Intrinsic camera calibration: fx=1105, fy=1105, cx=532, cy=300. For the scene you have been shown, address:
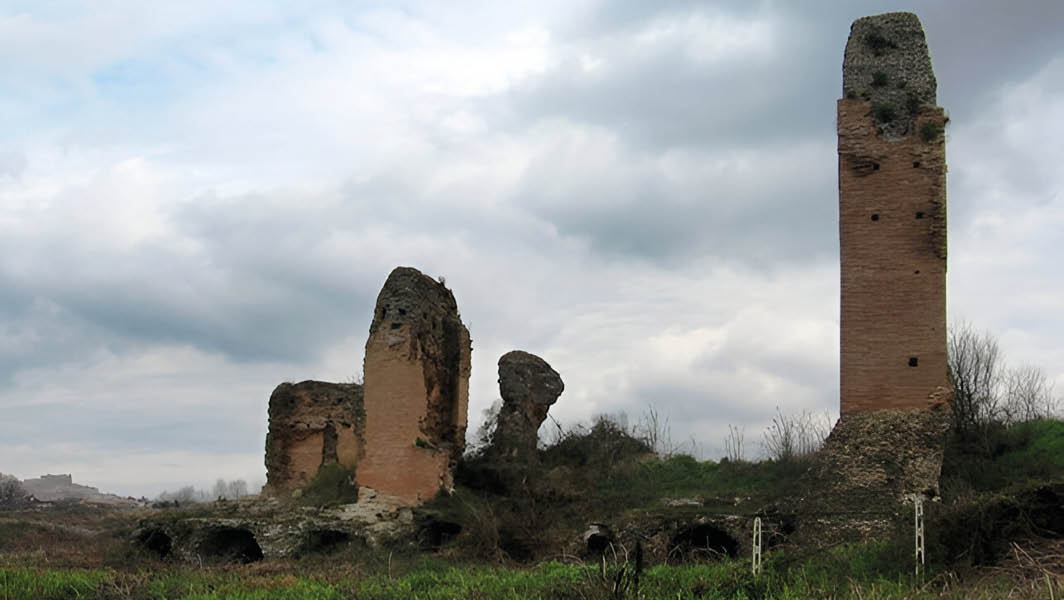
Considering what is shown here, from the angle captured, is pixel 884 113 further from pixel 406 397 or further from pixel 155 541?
pixel 155 541

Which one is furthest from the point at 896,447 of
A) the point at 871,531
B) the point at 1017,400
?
the point at 1017,400

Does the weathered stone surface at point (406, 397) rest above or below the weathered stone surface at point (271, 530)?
above

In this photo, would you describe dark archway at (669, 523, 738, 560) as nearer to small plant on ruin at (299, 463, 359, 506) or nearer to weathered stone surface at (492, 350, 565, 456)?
weathered stone surface at (492, 350, 565, 456)

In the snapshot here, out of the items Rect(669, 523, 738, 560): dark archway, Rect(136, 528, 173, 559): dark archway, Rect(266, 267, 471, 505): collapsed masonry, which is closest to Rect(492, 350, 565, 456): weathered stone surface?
Rect(266, 267, 471, 505): collapsed masonry

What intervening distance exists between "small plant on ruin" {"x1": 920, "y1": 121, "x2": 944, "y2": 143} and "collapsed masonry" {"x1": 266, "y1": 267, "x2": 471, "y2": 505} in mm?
8826

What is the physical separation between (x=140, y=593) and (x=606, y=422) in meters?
13.3

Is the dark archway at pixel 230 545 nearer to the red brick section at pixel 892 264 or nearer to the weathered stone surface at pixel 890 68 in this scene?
the red brick section at pixel 892 264

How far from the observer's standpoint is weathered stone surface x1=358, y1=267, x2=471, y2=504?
18391mm

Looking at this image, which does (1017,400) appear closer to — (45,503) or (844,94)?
(844,94)

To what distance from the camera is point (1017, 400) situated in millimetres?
21453

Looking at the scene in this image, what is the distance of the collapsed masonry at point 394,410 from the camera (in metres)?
18.4

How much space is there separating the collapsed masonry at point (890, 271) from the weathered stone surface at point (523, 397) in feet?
21.5

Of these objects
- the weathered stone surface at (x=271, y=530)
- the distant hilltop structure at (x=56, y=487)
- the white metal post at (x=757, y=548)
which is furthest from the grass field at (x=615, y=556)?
the distant hilltop structure at (x=56, y=487)

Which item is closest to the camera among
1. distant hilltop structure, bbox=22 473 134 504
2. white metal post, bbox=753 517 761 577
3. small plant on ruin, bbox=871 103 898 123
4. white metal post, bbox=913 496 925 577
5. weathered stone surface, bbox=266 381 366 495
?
white metal post, bbox=753 517 761 577
